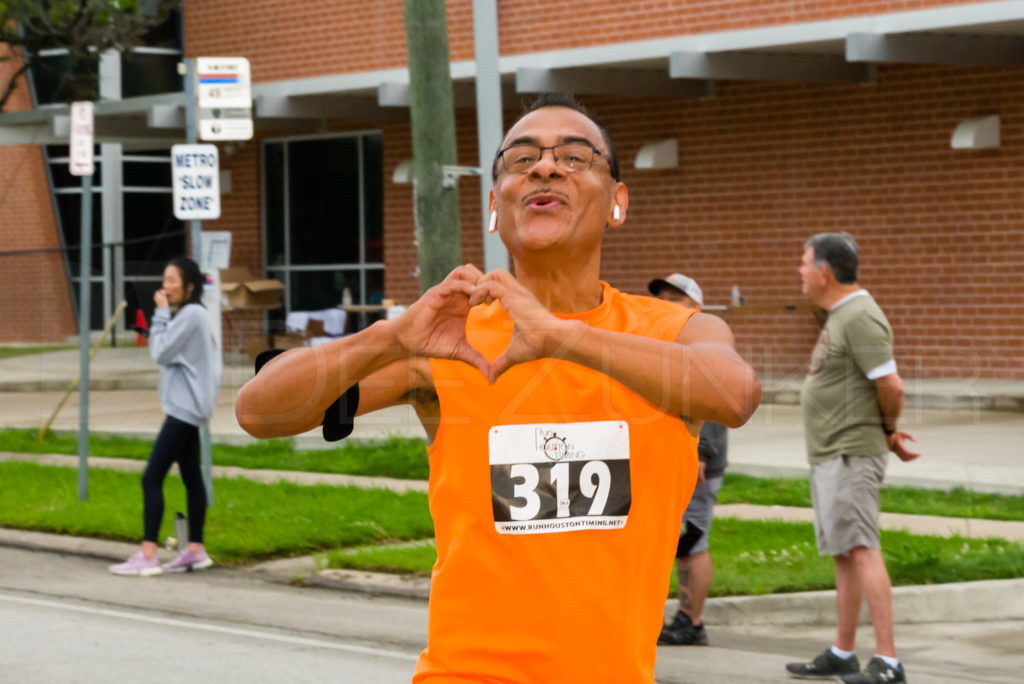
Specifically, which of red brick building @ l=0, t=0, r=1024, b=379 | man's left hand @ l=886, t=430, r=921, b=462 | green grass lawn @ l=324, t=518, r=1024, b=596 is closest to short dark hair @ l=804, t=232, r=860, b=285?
man's left hand @ l=886, t=430, r=921, b=462

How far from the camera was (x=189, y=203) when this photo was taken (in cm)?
1120

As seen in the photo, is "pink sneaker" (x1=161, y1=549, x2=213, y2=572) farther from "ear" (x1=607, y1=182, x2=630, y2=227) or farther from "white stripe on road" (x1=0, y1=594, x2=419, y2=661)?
"ear" (x1=607, y1=182, x2=630, y2=227)

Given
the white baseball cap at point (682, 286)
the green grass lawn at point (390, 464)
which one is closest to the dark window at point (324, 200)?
the green grass lawn at point (390, 464)

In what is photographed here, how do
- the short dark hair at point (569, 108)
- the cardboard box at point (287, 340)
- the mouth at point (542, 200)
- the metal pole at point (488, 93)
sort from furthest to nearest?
1. the cardboard box at point (287, 340)
2. the metal pole at point (488, 93)
3. the short dark hair at point (569, 108)
4. the mouth at point (542, 200)

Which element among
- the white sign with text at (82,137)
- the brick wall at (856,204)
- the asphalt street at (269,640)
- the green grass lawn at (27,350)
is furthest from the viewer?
the green grass lawn at (27,350)

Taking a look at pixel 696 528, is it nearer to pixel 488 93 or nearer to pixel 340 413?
pixel 340 413

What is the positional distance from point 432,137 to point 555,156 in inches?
340

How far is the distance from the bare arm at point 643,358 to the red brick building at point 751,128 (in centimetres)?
1341

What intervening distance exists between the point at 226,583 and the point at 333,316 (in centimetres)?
1379

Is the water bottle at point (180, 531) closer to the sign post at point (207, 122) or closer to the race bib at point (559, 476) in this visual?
the sign post at point (207, 122)

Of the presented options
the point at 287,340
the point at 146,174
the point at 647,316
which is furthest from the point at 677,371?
the point at 146,174

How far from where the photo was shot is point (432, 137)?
37.4 ft

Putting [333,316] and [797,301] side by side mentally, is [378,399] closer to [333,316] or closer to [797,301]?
[797,301]

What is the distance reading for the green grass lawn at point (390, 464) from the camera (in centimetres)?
1074
